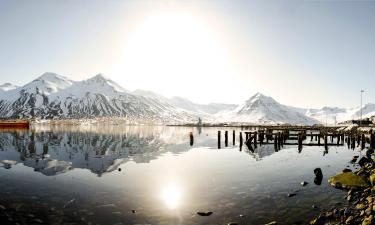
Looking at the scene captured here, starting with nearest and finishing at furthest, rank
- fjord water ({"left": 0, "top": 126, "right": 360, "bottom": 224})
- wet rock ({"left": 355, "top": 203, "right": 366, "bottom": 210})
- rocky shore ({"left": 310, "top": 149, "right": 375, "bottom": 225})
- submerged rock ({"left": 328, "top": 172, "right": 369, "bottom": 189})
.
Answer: rocky shore ({"left": 310, "top": 149, "right": 375, "bottom": 225}) < fjord water ({"left": 0, "top": 126, "right": 360, "bottom": 224}) < wet rock ({"left": 355, "top": 203, "right": 366, "bottom": 210}) < submerged rock ({"left": 328, "top": 172, "right": 369, "bottom": 189})

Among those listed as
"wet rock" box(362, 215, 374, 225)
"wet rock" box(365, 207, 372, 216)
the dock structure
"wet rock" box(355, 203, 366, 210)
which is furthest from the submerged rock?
the dock structure

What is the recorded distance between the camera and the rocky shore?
19.6m

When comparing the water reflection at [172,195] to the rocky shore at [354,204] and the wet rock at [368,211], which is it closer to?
the rocky shore at [354,204]

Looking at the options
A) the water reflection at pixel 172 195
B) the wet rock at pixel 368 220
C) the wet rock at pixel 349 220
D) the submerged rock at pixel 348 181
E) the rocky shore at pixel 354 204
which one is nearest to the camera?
the wet rock at pixel 368 220

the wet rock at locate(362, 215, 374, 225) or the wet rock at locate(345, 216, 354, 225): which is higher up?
the wet rock at locate(362, 215, 374, 225)

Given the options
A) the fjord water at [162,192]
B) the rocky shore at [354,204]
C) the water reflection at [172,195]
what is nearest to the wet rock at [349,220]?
the rocky shore at [354,204]

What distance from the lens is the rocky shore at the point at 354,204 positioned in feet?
64.2

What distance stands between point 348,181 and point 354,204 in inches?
258

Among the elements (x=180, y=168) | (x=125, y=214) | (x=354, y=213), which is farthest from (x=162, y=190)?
(x=354, y=213)

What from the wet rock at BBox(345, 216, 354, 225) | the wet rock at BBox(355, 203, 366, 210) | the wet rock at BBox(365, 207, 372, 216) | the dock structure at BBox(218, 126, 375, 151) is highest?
the dock structure at BBox(218, 126, 375, 151)

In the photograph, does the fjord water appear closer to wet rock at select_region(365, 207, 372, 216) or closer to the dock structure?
wet rock at select_region(365, 207, 372, 216)

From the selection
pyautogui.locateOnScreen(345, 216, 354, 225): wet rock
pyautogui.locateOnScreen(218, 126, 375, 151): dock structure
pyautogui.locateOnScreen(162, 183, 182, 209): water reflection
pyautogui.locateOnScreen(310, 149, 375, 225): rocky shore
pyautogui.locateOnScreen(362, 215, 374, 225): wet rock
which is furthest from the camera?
pyautogui.locateOnScreen(218, 126, 375, 151): dock structure

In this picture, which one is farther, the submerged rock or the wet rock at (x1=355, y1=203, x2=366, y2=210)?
the submerged rock

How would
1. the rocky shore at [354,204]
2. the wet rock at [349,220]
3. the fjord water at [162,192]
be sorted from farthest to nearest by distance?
1. the fjord water at [162,192]
2. the rocky shore at [354,204]
3. the wet rock at [349,220]
